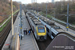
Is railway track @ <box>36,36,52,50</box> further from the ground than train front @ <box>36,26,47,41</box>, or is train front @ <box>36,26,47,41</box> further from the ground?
train front @ <box>36,26,47,41</box>

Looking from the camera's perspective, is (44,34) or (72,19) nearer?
(44,34)

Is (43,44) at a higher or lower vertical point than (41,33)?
lower

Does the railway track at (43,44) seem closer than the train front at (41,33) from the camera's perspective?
Yes

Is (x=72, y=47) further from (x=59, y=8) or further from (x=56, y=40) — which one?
(x=59, y=8)

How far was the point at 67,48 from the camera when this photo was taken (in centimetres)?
451

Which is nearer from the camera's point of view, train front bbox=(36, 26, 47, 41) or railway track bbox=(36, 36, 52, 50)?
railway track bbox=(36, 36, 52, 50)

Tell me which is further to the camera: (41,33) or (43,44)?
(41,33)

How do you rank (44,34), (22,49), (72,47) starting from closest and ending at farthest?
(72,47) < (22,49) < (44,34)

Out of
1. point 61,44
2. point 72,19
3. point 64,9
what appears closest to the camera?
point 61,44

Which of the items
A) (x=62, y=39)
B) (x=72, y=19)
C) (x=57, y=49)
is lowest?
(x=72, y=19)

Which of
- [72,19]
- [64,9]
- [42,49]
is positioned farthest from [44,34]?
[64,9]

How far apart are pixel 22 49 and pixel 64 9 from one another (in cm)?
3427

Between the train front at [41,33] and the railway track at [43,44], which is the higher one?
the train front at [41,33]

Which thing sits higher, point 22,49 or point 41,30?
point 41,30
